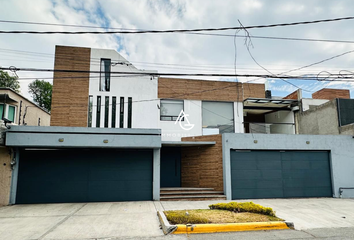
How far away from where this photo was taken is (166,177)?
13.3 meters

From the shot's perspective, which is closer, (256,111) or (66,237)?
(66,237)

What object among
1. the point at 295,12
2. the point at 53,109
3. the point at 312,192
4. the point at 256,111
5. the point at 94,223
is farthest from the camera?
the point at 256,111

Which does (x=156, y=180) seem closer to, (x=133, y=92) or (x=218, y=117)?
(x=133, y=92)

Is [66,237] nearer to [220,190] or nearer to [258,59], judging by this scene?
[220,190]

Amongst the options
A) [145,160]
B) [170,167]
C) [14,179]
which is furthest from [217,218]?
[14,179]

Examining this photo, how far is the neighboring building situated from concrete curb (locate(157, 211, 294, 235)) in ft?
45.9

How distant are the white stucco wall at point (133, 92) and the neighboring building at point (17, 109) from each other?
5373mm

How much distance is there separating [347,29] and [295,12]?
2.06m

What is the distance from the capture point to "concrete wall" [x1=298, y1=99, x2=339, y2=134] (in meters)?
14.9

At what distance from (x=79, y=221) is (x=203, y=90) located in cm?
1211

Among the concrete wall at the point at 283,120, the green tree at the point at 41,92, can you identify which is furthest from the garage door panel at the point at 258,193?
the green tree at the point at 41,92

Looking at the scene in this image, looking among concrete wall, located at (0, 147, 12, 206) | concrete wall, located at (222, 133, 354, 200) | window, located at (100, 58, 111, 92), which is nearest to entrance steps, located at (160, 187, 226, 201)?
concrete wall, located at (222, 133, 354, 200)

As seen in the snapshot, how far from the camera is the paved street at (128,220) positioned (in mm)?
6141

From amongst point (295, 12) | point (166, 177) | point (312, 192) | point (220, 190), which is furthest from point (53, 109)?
point (312, 192)
